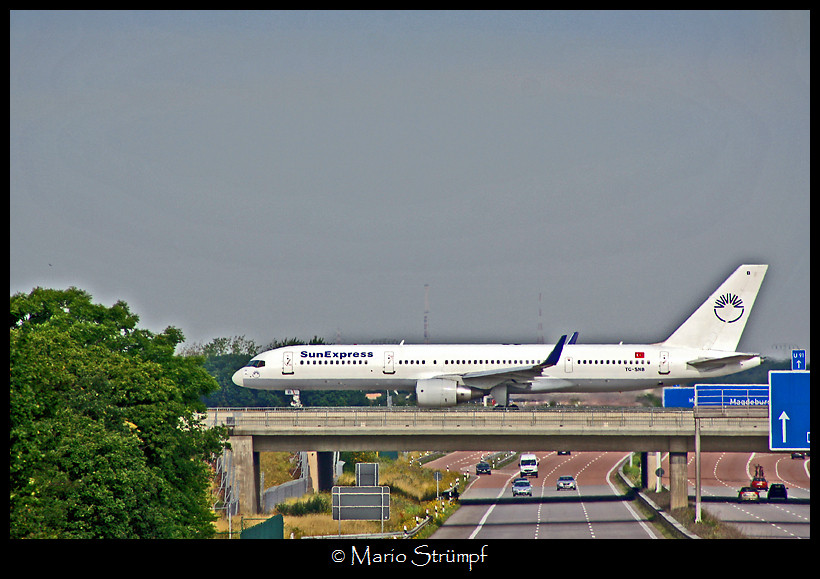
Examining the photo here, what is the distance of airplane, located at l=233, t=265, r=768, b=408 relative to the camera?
81375 mm

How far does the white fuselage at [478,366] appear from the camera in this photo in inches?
3214

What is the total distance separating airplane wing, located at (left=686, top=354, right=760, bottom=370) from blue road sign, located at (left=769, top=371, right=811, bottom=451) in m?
47.8

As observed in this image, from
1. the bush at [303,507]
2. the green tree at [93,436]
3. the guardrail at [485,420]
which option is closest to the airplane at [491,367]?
the guardrail at [485,420]

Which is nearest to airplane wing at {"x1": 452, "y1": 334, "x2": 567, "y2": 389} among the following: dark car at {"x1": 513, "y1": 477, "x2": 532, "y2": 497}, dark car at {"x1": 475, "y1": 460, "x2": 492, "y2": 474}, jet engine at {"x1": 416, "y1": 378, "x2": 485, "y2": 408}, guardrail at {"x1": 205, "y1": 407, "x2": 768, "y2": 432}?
jet engine at {"x1": 416, "y1": 378, "x2": 485, "y2": 408}

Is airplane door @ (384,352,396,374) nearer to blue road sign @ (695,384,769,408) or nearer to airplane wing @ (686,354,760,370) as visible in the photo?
blue road sign @ (695,384,769,408)

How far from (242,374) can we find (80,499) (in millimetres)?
45970

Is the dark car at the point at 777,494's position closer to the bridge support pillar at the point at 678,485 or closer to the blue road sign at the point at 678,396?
the blue road sign at the point at 678,396

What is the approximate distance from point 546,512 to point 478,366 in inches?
546

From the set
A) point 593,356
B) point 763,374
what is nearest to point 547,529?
point 593,356

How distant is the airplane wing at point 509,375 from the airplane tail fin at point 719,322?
14.1 metres

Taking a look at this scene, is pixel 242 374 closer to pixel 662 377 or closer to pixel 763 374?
pixel 662 377

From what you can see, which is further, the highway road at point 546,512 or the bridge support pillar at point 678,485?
the bridge support pillar at point 678,485
